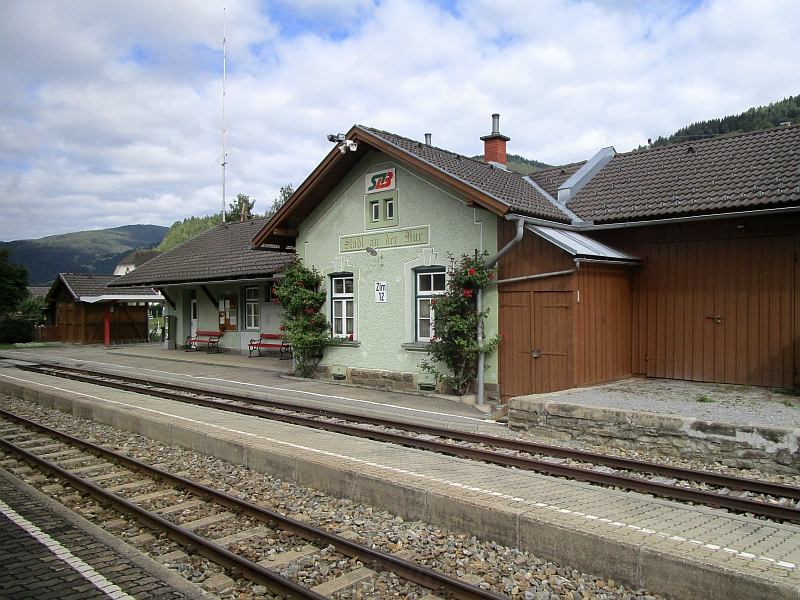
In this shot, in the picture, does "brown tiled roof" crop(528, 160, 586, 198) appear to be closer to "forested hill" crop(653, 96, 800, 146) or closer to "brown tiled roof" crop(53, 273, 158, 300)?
"forested hill" crop(653, 96, 800, 146)

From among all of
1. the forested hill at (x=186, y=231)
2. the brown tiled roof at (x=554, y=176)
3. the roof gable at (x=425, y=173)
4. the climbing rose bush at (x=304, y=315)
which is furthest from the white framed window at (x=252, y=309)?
the forested hill at (x=186, y=231)

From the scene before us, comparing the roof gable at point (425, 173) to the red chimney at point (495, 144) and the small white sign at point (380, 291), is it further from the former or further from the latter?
the small white sign at point (380, 291)

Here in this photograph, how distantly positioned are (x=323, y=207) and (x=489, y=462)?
9.92m

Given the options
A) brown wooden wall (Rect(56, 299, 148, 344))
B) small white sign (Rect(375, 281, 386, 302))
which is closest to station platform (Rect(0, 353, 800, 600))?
small white sign (Rect(375, 281, 386, 302))

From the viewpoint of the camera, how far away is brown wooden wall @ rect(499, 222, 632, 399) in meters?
11.7

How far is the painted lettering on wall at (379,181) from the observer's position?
14.8 m

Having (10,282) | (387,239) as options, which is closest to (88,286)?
(10,282)

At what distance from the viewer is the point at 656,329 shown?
513 inches

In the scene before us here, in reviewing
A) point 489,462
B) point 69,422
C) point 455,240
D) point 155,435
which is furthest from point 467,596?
point 69,422

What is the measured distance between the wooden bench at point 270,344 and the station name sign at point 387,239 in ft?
23.0

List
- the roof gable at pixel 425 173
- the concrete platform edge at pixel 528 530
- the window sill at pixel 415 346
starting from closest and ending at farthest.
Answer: the concrete platform edge at pixel 528 530 → the roof gable at pixel 425 173 → the window sill at pixel 415 346

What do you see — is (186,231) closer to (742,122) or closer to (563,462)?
(742,122)

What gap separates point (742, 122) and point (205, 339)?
97.5 ft

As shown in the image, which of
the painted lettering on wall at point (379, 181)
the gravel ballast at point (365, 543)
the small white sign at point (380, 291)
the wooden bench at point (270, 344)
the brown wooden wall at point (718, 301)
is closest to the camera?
the gravel ballast at point (365, 543)
